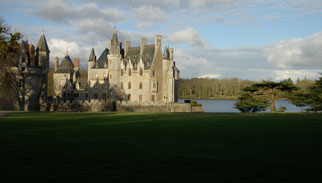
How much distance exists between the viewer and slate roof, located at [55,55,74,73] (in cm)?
6731

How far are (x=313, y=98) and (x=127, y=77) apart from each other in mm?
33941

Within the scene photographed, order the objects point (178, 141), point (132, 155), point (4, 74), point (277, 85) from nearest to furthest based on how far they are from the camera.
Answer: point (132, 155) < point (178, 141) < point (4, 74) < point (277, 85)

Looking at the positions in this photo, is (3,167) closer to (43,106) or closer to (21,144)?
(21,144)

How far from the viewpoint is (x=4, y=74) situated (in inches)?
1505

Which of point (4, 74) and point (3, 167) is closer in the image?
point (3, 167)

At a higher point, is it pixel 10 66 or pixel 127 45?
pixel 127 45

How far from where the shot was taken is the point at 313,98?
123 ft

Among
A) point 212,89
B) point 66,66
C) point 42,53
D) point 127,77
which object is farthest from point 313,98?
point 212,89

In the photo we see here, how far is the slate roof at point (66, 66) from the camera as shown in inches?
2650

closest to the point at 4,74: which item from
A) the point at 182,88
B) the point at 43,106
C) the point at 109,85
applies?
the point at 43,106

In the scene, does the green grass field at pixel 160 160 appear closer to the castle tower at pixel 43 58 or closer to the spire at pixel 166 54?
the spire at pixel 166 54

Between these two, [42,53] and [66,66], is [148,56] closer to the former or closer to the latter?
[66,66]

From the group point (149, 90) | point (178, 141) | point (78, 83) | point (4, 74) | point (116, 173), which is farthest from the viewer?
point (78, 83)

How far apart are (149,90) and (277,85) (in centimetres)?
2477
